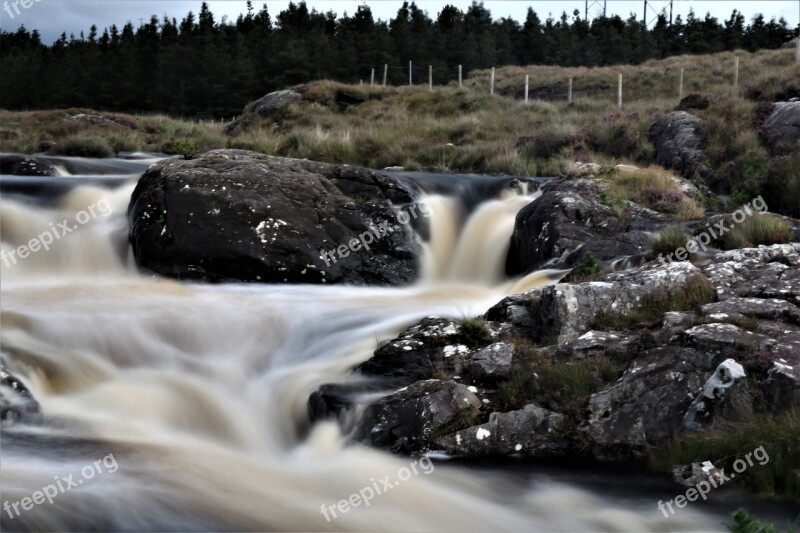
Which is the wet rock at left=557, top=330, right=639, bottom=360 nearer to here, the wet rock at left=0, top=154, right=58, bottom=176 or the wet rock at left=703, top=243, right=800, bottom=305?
the wet rock at left=703, top=243, right=800, bottom=305

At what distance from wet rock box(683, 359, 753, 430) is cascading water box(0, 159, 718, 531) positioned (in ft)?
3.31

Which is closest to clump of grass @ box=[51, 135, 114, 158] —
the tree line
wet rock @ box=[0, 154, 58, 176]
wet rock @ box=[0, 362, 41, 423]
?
wet rock @ box=[0, 154, 58, 176]

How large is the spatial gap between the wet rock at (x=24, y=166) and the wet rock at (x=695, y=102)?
49.8ft

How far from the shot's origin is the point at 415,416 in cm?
787

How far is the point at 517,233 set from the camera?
14.1 m

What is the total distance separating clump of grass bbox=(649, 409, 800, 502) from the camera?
6730 millimetres

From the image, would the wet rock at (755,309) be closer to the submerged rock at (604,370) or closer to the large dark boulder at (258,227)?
the submerged rock at (604,370)


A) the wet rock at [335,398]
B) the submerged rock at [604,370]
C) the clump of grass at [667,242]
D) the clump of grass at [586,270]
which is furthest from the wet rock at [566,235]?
the wet rock at [335,398]

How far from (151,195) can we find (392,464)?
7.71 metres

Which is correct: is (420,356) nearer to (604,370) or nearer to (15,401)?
(604,370)

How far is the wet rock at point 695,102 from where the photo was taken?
2077cm

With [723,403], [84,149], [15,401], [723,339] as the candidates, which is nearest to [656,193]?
[723,339]

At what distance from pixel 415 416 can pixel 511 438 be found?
3.01ft

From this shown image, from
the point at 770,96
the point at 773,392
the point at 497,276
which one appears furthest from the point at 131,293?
the point at 770,96
